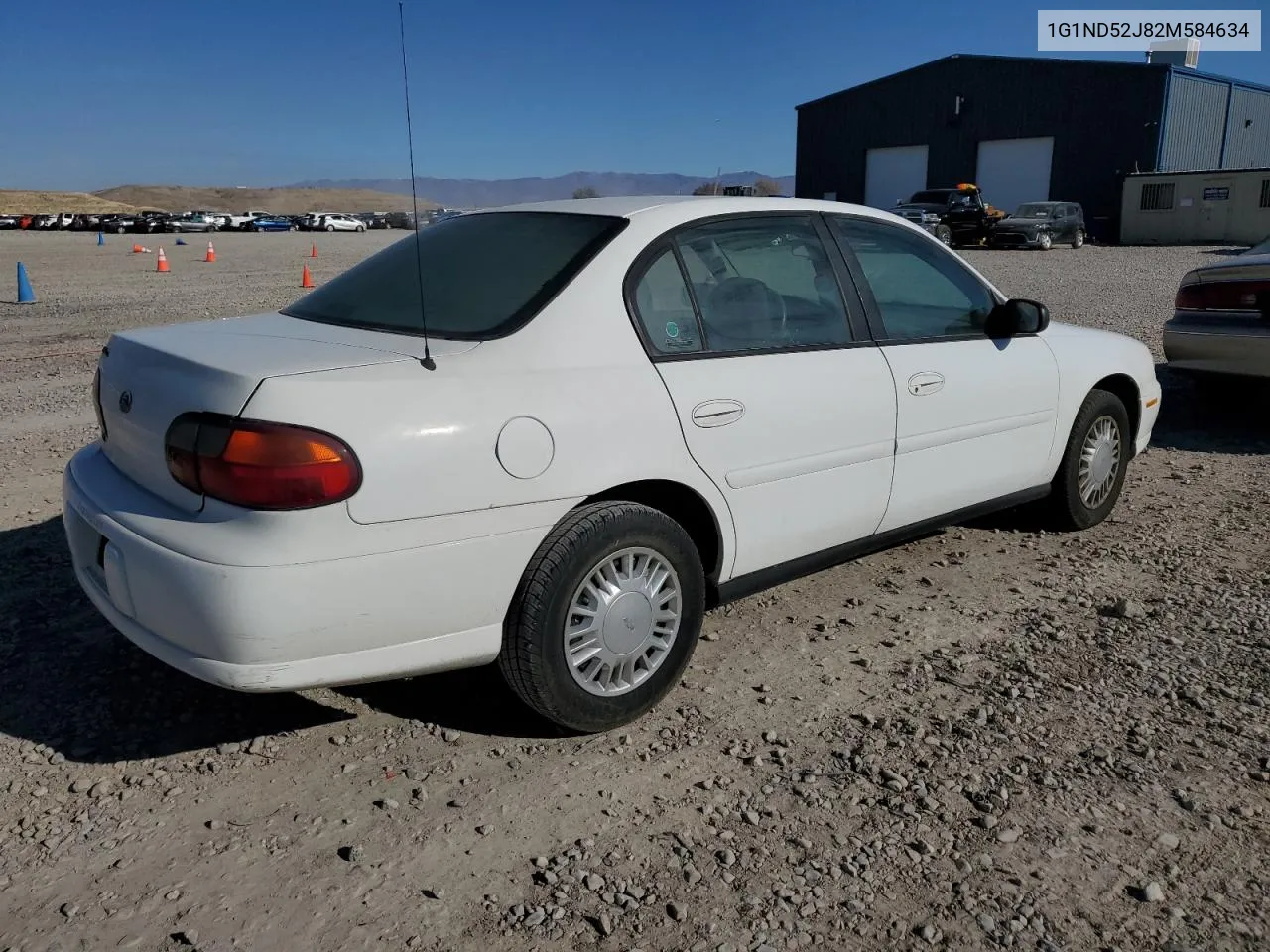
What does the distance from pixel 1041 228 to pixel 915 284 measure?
98.0 feet

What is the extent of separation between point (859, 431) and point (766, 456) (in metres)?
0.47

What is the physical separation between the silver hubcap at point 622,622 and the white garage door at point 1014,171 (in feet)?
135

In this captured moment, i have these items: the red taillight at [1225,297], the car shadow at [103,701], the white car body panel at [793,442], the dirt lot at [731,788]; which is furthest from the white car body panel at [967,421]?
the red taillight at [1225,297]

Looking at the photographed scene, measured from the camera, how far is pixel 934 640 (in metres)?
3.87

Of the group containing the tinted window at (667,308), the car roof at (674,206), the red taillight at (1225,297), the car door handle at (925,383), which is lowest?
the car door handle at (925,383)

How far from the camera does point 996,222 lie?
1251 inches

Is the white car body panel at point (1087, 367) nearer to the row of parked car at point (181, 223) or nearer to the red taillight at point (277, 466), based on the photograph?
the red taillight at point (277, 466)

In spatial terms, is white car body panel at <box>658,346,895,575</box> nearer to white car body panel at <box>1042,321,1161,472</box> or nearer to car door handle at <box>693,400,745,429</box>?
car door handle at <box>693,400,745,429</box>

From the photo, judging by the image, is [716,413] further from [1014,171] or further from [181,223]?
[181,223]

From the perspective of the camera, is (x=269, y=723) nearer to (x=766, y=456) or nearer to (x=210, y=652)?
(x=210, y=652)

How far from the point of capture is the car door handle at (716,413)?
10.6ft

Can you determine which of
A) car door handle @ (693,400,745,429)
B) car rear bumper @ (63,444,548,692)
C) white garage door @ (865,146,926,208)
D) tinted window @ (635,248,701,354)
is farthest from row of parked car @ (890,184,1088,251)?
car rear bumper @ (63,444,548,692)

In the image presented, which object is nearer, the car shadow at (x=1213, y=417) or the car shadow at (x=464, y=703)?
the car shadow at (x=464, y=703)

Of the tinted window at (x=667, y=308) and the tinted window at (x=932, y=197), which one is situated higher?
the tinted window at (x=932, y=197)
